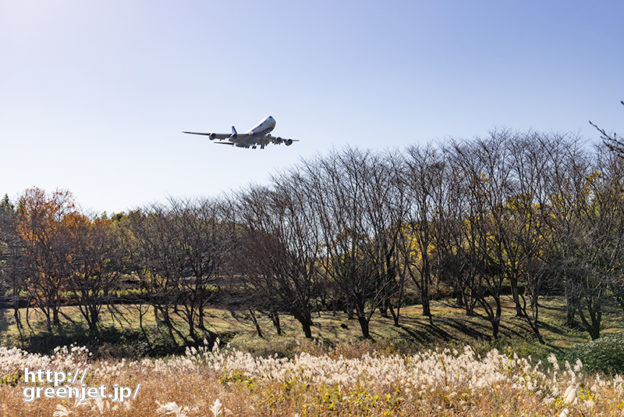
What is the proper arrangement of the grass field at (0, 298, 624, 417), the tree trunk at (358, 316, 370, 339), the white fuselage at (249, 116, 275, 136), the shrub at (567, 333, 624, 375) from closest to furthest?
the grass field at (0, 298, 624, 417) → the shrub at (567, 333, 624, 375) → the tree trunk at (358, 316, 370, 339) → the white fuselage at (249, 116, 275, 136)

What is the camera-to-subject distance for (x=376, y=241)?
85.0ft

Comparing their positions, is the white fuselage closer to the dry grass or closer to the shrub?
the dry grass

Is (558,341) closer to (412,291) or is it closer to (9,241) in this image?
(412,291)

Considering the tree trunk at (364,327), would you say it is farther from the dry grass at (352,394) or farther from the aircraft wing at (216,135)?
the aircraft wing at (216,135)

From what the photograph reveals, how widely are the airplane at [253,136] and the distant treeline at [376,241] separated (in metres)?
3.78

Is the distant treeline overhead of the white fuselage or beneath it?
beneath

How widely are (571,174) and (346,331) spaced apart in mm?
14844

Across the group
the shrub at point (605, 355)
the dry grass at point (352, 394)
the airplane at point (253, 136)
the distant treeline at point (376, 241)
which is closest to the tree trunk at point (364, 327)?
the distant treeline at point (376, 241)

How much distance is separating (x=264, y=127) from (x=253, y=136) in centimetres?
114

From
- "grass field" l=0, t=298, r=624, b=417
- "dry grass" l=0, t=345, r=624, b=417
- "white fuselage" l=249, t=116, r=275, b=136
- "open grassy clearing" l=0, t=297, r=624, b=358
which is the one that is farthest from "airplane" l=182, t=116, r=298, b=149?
"dry grass" l=0, t=345, r=624, b=417

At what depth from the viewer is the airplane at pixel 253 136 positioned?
3000cm

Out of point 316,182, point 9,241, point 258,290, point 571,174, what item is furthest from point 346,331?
point 9,241

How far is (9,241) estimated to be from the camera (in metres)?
34.3

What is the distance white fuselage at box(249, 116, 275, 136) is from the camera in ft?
99.7
